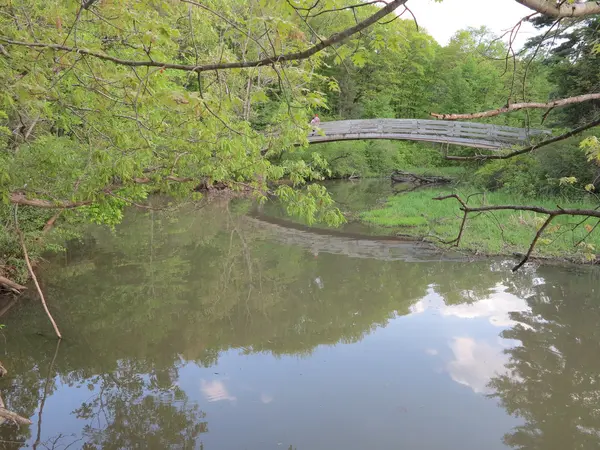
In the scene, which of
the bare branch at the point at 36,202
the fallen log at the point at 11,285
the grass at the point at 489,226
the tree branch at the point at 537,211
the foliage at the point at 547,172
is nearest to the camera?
the tree branch at the point at 537,211

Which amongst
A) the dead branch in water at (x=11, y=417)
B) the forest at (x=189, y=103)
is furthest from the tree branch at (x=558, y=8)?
the dead branch in water at (x=11, y=417)

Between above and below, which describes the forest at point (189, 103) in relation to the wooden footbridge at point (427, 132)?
below

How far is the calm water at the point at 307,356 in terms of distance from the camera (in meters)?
4.46

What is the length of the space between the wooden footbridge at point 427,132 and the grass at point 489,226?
366 centimetres

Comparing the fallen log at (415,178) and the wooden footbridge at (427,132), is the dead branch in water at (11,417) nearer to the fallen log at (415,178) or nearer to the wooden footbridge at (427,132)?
the wooden footbridge at (427,132)

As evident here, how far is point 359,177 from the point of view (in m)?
26.8

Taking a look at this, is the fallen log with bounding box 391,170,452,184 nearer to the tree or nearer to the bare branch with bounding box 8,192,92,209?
the tree

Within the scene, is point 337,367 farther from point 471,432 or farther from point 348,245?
point 348,245

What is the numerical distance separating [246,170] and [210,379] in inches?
103

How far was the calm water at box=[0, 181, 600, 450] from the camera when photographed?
14.6 ft

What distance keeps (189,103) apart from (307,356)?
13.5ft

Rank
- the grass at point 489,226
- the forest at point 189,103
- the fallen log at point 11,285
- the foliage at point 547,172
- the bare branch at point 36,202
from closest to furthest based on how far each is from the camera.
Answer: the forest at point 189,103
the bare branch at point 36,202
the fallen log at point 11,285
the grass at point 489,226
the foliage at point 547,172

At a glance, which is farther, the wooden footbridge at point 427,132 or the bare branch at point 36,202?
the wooden footbridge at point 427,132

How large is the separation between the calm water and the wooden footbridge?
931 cm
